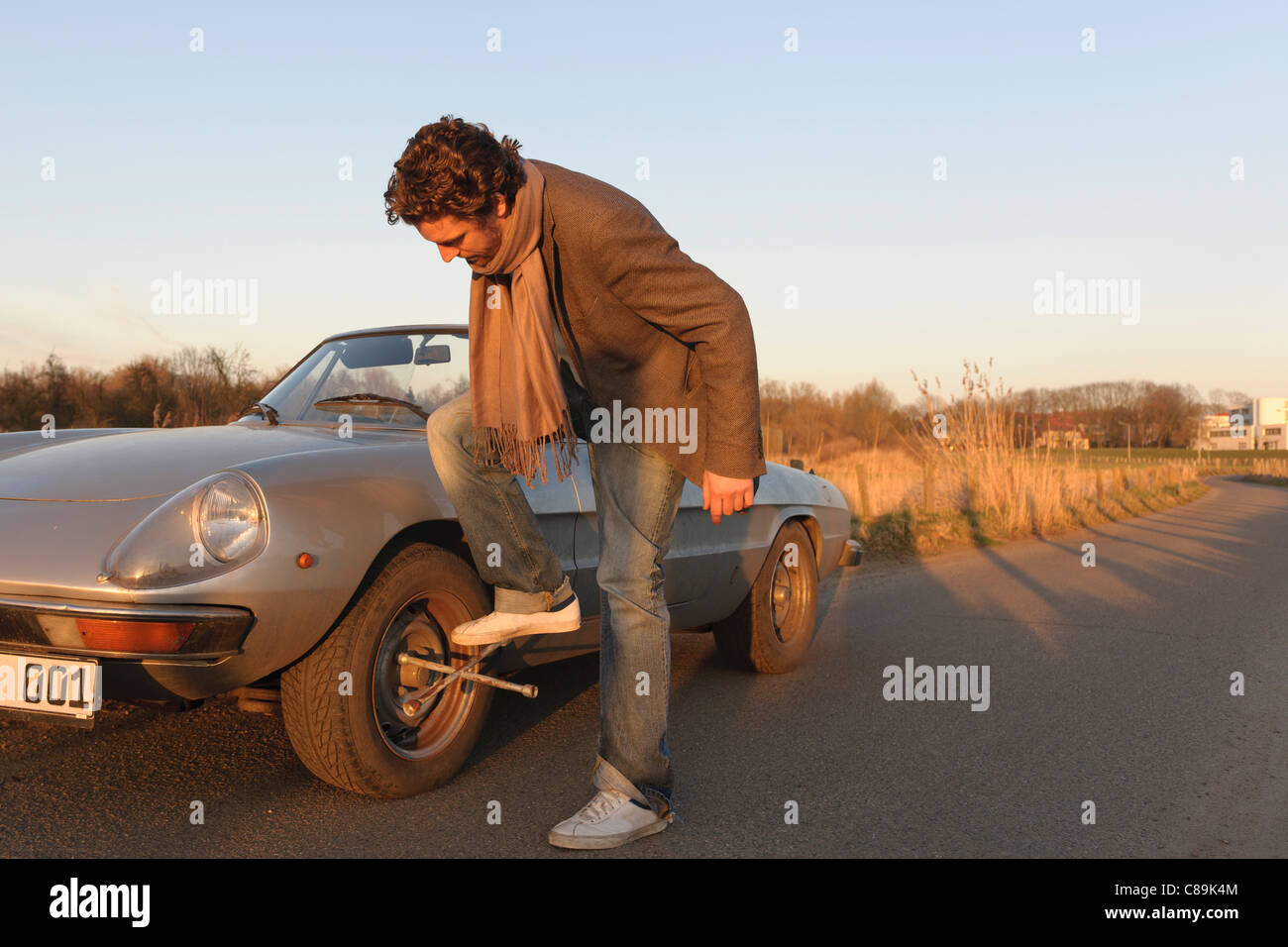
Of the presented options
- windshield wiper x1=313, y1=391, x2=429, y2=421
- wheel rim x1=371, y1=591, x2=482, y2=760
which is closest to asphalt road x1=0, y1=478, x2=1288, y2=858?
wheel rim x1=371, y1=591, x2=482, y2=760

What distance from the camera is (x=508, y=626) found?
2922 mm

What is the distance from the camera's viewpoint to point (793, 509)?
5.03m

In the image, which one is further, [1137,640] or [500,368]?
[1137,640]

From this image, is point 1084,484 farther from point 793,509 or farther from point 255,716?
point 255,716

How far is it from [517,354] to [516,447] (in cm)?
25

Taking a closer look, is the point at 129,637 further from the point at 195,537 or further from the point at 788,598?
the point at 788,598

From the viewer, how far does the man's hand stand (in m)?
2.61

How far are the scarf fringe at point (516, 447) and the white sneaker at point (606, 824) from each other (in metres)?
0.87

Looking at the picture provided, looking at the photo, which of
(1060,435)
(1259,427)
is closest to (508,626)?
(1060,435)

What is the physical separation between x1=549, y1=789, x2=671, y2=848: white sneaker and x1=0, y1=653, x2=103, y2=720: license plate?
1189mm

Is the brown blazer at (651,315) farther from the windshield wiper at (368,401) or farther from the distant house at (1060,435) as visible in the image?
the distant house at (1060,435)
